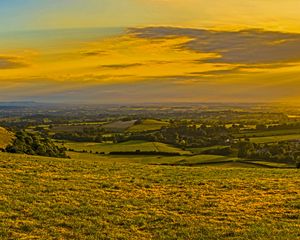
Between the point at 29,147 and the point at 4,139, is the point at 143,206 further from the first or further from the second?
the point at 4,139

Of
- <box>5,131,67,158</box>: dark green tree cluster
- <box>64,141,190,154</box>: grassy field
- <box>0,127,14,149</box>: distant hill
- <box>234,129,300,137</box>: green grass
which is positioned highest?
<box>0,127,14,149</box>: distant hill

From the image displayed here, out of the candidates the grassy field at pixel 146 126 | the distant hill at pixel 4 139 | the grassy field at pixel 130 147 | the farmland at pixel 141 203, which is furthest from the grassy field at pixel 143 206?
the grassy field at pixel 146 126

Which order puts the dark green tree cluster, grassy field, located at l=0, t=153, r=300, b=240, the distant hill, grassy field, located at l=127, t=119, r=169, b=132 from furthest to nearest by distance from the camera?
grassy field, located at l=127, t=119, r=169, b=132 < the distant hill < the dark green tree cluster < grassy field, located at l=0, t=153, r=300, b=240

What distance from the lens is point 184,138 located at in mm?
108750

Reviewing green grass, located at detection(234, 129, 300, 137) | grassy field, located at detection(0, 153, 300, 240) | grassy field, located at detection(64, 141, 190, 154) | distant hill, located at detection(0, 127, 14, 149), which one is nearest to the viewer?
grassy field, located at detection(0, 153, 300, 240)

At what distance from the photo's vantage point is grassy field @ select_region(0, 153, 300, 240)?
14820 millimetres

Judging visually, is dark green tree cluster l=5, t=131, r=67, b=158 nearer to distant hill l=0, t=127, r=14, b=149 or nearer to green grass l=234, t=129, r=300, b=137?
distant hill l=0, t=127, r=14, b=149

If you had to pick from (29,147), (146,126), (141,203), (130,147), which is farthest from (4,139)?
(146,126)

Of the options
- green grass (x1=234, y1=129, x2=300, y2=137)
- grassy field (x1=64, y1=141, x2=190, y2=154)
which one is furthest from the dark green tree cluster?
green grass (x1=234, y1=129, x2=300, y2=137)

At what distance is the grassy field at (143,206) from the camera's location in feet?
48.6

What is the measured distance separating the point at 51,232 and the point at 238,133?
109 m

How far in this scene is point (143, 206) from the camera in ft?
61.2

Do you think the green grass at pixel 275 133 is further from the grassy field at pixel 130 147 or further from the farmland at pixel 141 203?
the farmland at pixel 141 203

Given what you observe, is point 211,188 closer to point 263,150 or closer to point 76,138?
point 263,150
